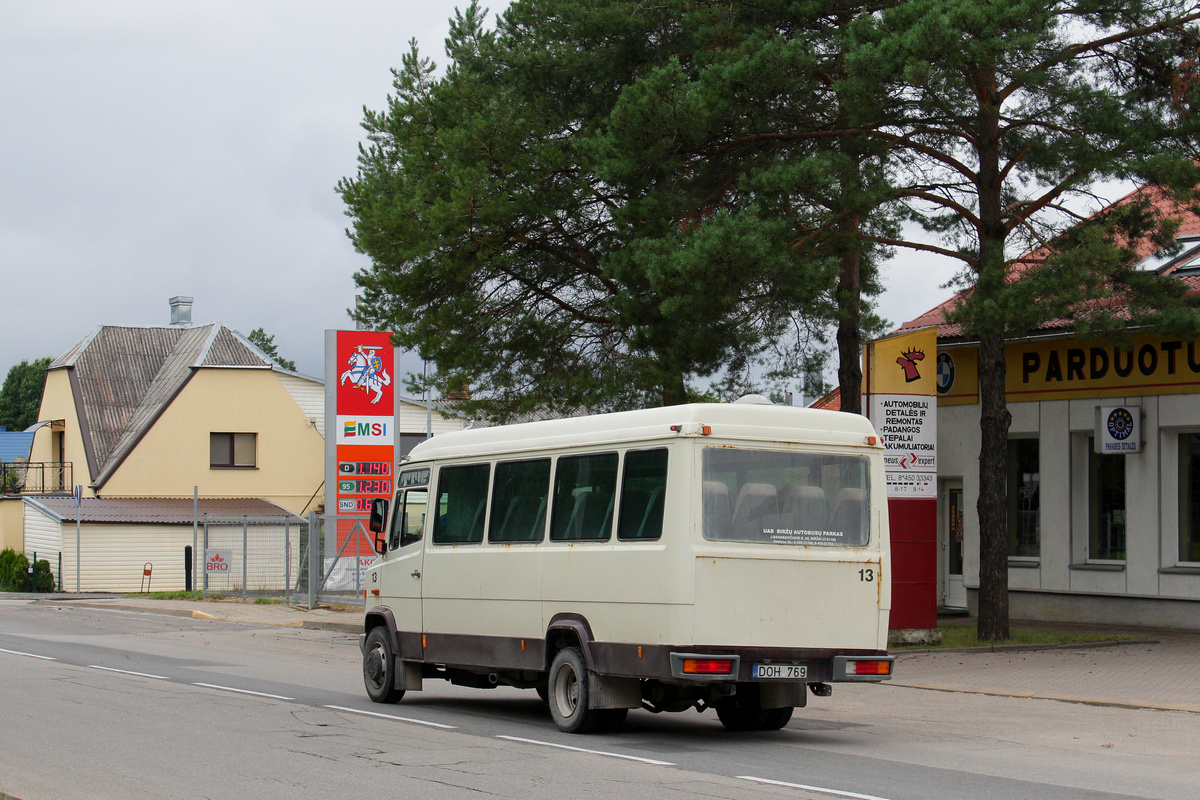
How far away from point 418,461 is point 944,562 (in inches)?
634

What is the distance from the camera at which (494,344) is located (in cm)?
2375

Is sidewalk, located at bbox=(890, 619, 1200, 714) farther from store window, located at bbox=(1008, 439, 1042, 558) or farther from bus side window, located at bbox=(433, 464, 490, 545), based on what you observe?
bus side window, located at bbox=(433, 464, 490, 545)

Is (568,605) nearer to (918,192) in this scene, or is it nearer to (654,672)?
(654,672)

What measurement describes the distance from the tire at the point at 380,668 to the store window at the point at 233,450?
117 ft

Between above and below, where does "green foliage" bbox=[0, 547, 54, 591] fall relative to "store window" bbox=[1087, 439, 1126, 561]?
below

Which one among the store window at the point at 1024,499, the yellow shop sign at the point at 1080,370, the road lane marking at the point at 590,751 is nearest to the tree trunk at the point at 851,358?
the yellow shop sign at the point at 1080,370

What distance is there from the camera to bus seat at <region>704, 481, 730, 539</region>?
414 inches

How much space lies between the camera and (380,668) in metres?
13.7

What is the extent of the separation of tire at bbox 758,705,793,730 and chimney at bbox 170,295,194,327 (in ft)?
165

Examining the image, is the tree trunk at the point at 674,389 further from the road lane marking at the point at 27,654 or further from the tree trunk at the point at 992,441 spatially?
the road lane marking at the point at 27,654

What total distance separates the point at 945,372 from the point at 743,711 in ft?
50.4

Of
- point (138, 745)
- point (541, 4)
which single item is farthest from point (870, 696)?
point (541, 4)

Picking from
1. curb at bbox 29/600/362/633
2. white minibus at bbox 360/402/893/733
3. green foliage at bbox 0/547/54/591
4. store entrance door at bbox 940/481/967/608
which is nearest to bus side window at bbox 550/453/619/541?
white minibus at bbox 360/402/893/733

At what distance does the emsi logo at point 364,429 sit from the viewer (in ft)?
98.8
